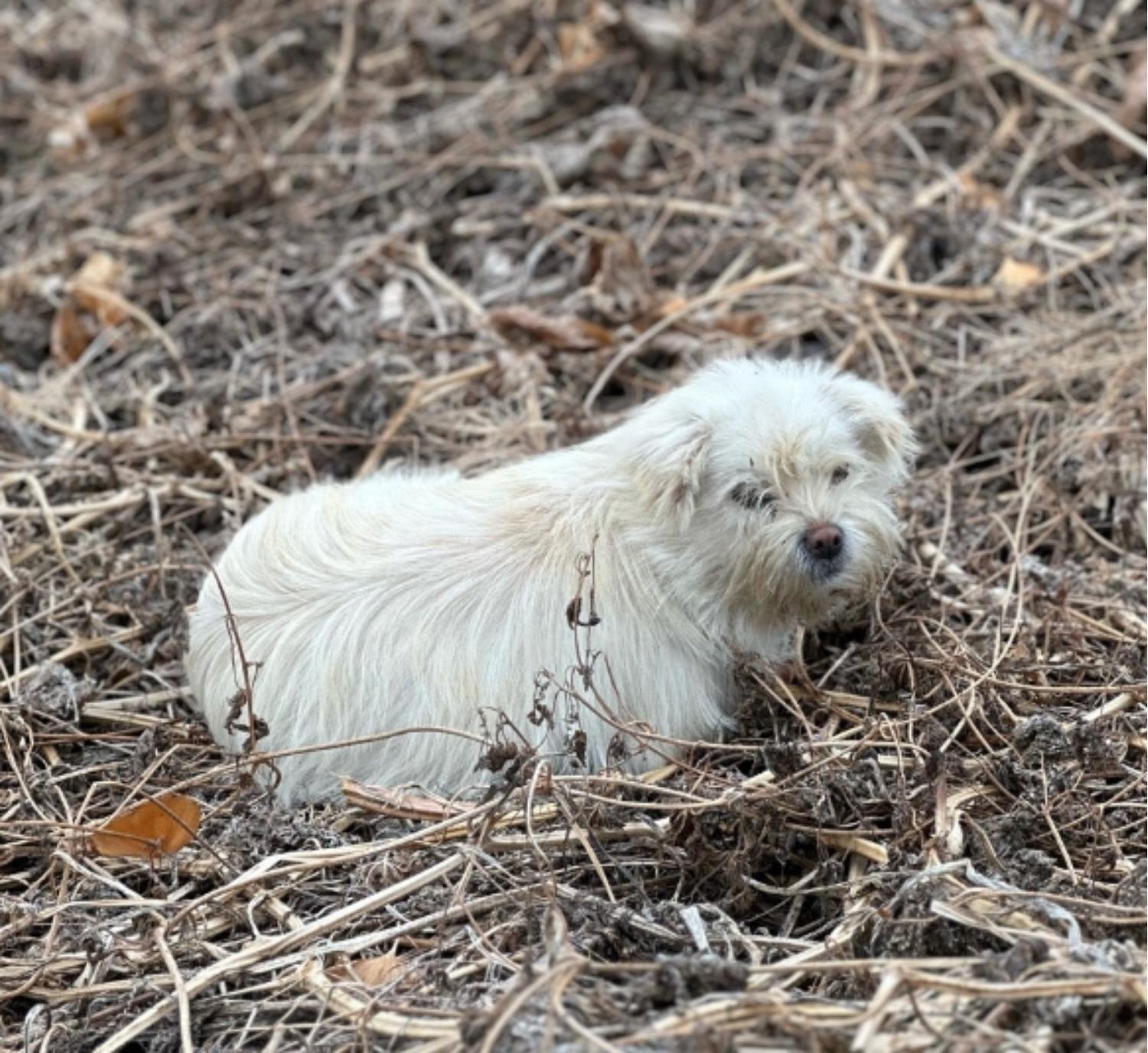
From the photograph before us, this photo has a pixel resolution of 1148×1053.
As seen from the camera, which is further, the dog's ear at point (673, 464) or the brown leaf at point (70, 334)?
the brown leaf at point (70, 334)

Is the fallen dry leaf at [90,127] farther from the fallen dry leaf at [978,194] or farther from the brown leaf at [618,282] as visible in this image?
the fallen dry leaf at [978,194]

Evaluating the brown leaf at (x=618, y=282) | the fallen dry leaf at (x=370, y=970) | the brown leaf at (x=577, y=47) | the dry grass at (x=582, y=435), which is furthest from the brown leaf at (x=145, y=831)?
the brown leaf at (x=577, y=47)

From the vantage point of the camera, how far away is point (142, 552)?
5.55 metres

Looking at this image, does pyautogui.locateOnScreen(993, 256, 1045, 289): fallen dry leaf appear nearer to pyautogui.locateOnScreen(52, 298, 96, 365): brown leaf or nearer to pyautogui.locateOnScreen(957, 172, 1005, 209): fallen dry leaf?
pyautogui.locateOnScreen(957, 172, 1005, 209): fallen dry leaf

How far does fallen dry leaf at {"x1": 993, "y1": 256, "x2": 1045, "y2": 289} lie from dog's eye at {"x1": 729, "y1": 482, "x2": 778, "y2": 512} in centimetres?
257

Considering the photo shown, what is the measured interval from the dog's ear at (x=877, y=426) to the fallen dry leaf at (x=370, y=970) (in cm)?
199

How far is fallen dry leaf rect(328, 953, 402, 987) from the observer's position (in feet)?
11.6

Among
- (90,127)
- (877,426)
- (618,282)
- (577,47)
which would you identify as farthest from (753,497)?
(90,127)

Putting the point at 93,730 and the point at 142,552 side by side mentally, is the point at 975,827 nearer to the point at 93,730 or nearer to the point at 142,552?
the point at 93,730

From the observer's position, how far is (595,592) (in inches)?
178

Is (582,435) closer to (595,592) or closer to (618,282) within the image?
(618,282)

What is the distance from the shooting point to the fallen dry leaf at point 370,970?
355cm

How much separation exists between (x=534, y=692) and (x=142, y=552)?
190cm

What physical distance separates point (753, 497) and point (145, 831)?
1.85 m
